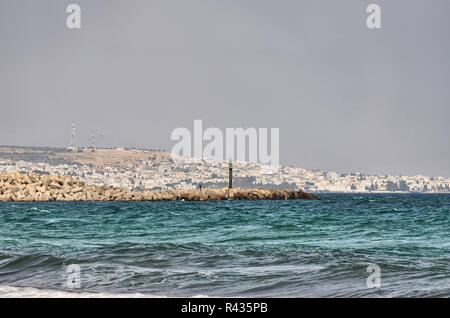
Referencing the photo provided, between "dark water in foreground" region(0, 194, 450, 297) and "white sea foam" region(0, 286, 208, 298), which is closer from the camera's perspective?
"white sea foam" region(0, 286, 208, 298)

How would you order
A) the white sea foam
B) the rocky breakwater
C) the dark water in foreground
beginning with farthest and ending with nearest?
the rocky breakwater, the dark water in foreground, the white sea foam

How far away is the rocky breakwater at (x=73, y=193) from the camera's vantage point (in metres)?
80.1

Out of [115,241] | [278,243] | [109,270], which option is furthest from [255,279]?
[115,241]

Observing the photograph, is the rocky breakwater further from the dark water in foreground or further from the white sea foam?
the white sea foam

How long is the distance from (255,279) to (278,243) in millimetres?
7659

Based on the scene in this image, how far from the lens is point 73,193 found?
83625 mm

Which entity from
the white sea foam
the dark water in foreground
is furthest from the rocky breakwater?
the white sea foam

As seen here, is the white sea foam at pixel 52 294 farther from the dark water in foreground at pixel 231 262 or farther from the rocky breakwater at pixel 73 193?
the rocky breakwater at pixel 73 193

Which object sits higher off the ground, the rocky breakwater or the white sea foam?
the white sea foam

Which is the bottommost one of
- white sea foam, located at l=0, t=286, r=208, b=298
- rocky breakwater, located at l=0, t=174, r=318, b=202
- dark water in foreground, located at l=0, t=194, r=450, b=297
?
rocky breakwater, located at l=0, t=174, r=318, b=202

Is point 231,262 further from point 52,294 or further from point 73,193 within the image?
point 73,193

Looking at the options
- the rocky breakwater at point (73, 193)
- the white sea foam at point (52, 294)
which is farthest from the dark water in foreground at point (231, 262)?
the rocky breakwater at point (73, 193)

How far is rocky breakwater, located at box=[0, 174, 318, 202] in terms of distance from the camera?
263 ft
